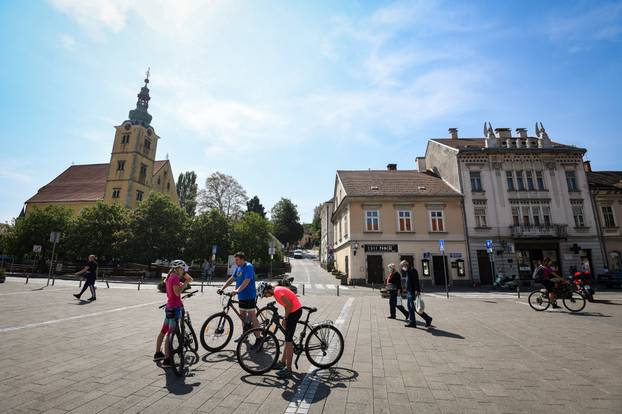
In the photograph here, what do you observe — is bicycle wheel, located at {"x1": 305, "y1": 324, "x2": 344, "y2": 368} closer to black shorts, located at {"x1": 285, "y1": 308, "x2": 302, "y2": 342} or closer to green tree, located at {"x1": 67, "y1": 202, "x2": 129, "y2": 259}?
black shorts, located at {"x1": 285, "y1": 308, "x2": 302, "y2": 342}

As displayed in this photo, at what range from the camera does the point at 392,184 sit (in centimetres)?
2781

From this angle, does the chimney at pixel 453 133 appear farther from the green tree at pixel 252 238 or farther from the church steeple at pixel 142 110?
the church steeple at pixel 142 110

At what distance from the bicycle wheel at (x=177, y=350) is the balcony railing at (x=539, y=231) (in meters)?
28.1

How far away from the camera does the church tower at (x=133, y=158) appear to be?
143 feet

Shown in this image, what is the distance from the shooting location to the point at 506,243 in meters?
24.3

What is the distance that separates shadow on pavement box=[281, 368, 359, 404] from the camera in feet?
12.6

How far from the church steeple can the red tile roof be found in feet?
122

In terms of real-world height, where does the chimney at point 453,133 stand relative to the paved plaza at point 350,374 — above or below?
above

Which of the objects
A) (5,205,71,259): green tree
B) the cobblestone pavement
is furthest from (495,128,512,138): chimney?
(5,205,71,259): green tree

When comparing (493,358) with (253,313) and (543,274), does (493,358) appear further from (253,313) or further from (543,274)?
(543,274)

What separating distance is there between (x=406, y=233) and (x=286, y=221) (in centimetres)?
4764

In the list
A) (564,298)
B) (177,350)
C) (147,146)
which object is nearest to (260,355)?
(177,350)

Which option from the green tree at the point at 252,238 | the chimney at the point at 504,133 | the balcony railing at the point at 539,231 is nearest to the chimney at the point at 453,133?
the chimney at the point at 504,133

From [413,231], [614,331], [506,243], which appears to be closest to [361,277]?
[413,231]
